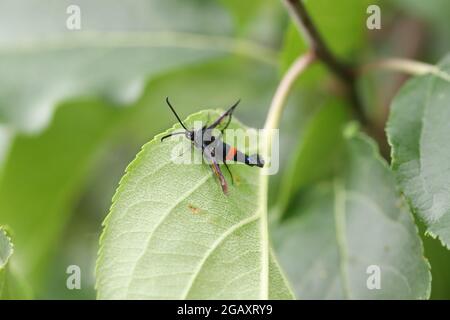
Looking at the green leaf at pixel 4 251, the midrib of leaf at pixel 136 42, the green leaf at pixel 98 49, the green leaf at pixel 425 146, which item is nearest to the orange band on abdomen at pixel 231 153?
the green leaf at pixel 425 146

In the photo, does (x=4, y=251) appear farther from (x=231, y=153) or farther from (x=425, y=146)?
(x=425, y=146)

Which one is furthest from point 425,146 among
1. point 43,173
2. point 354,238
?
point 43,173

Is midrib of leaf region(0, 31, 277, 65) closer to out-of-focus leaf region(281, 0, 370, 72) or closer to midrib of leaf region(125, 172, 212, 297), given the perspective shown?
out-of-focus leaf region(281, 0, 370, 72)

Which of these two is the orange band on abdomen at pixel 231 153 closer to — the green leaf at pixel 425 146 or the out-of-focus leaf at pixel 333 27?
the green leaf at pixel 425 146

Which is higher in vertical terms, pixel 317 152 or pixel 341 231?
pixel 317 152

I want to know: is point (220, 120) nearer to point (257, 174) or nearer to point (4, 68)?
point (257, 174)
